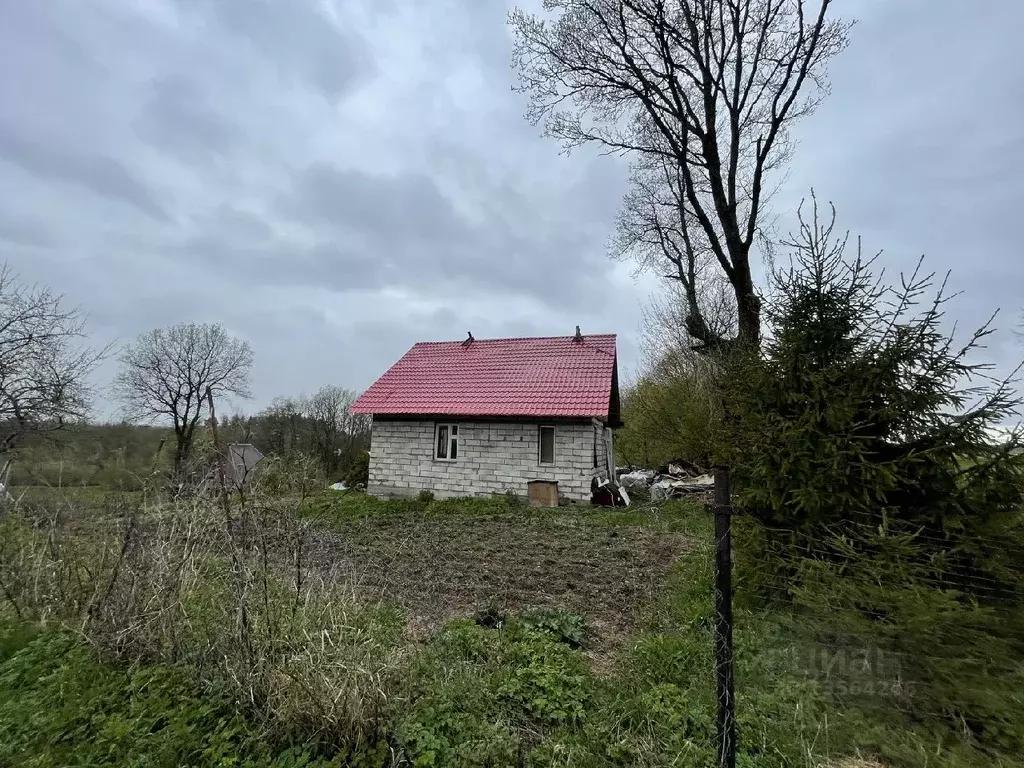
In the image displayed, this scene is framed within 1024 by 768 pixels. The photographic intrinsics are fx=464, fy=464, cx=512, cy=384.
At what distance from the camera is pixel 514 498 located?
12625 mm

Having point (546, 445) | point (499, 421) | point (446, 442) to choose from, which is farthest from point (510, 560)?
point (446, 442)

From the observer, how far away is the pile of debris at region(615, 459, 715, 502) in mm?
13344

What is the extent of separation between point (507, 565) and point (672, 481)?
9.84 metres

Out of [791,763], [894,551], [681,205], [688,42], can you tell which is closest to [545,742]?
[791,763]

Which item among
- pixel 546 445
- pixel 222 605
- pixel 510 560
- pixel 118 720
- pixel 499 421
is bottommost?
pixel 510 560

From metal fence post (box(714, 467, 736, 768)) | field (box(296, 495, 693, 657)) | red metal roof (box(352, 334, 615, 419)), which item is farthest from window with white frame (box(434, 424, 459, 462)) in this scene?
metal fence post (box(714, 467, 736, 768))

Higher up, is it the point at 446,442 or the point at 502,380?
the point at 502,380

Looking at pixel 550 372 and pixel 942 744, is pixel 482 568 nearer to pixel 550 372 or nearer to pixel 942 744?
pixel 942 744

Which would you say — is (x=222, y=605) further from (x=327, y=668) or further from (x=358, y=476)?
(x=358, y=476)

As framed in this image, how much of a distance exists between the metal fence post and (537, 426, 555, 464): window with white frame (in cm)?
1068

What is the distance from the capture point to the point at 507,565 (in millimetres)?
6648

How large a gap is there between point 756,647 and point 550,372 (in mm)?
11486

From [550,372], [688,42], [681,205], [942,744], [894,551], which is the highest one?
[688,42]

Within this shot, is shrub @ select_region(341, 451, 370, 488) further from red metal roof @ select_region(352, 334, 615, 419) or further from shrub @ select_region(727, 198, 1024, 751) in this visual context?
shrub @ select_region(727, 198, 1024, 751)
